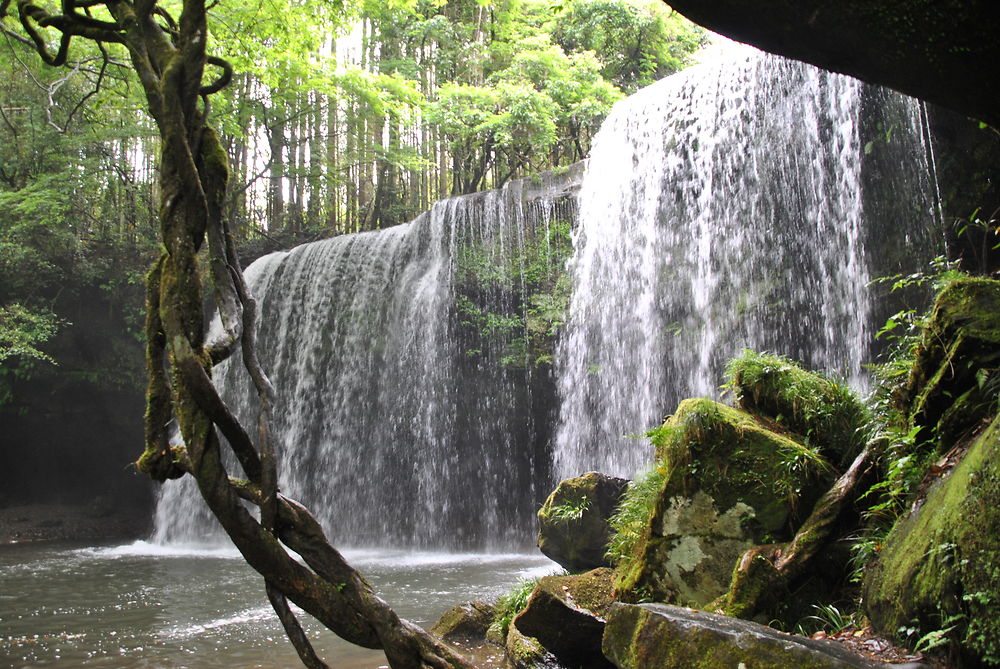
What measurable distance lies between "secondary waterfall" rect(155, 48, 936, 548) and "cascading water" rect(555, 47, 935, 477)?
0.10ft

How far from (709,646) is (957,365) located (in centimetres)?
200

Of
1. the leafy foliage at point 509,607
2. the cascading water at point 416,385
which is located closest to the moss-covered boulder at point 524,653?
the leafy foliage at point 509,607

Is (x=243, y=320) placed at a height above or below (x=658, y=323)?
below

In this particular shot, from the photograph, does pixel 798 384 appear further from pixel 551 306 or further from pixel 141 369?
pixel 141 369

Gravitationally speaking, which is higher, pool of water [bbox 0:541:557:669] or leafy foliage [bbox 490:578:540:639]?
leafy foliage [bbox 490:578:540:639]

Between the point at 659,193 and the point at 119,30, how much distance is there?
10.3m

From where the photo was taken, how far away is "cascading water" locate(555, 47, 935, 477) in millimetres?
9266

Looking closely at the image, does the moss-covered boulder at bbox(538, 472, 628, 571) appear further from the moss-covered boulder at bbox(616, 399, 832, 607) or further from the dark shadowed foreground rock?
the dark shadowed foreground rock

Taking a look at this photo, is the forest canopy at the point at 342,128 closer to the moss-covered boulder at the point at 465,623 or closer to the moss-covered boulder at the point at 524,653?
the moss-covered boulder at the point at 465,623

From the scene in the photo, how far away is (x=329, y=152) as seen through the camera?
2138 cm

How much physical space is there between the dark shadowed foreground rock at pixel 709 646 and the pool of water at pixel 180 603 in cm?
290

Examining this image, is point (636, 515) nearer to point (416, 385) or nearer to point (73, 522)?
point (416, 385)

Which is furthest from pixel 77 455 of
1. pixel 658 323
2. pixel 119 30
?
pixel 119 30

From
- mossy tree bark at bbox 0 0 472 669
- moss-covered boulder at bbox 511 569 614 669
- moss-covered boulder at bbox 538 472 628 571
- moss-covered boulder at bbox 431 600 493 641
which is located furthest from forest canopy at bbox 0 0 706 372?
moss-covered boulder at bbox 511 569 614 669
